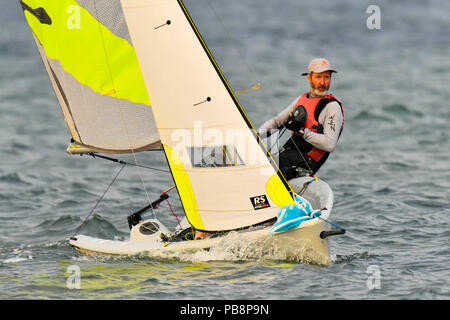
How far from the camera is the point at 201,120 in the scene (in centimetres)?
682

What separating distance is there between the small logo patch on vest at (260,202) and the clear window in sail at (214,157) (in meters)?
0.34

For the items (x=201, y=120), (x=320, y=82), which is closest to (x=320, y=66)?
(x=320, y=82)

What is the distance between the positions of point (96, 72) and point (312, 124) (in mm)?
2328

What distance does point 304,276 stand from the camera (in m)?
6.48

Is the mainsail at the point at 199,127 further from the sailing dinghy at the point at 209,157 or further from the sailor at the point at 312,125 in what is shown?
the sailor at the point at 312,125

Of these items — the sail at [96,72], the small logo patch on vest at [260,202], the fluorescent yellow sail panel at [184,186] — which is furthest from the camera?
the sail at [96,72]

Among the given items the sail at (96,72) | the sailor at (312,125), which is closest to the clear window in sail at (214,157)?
the sailor at (312,125)

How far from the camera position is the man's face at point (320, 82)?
293 inches

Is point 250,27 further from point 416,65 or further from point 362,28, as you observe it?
point 416,65

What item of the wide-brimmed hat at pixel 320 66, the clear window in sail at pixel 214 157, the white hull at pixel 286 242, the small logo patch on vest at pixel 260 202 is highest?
the wide-brimmed hat at pixel 320 66

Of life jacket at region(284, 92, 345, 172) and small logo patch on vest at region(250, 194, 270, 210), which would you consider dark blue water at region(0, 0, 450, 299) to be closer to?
small logo patch on vest at region(250, 194, 270, 210)

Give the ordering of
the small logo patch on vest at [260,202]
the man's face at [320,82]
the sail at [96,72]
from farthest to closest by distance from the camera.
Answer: the sail at [96,72] → the man's face at [320,82] → the small logo patch on vest at [260,202]

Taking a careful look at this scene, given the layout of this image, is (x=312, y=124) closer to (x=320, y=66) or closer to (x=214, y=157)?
(x=320, y=66)
